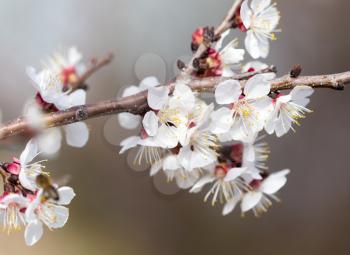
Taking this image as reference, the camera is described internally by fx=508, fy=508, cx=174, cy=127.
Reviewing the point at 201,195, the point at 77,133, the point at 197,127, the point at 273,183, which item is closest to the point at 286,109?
the point at 197,127

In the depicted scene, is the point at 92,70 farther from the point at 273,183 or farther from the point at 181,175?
the point at 273,183

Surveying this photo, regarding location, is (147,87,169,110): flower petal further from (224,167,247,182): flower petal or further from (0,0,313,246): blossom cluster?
(224,167,247,182): flower petal

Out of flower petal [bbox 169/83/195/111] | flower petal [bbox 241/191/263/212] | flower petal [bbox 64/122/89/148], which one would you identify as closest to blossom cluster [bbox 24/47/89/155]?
flower petal [bbox 64/122/89/148]

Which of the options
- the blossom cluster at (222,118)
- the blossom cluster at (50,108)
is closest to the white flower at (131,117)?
the blossom cluster at (222,118)

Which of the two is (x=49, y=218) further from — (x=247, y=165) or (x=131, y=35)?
(x=131, y=35)

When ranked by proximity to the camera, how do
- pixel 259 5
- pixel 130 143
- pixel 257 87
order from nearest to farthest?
pixel 257 87
pixel 130 143
pixel 259 5

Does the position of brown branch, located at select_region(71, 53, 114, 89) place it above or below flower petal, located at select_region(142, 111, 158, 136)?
above
